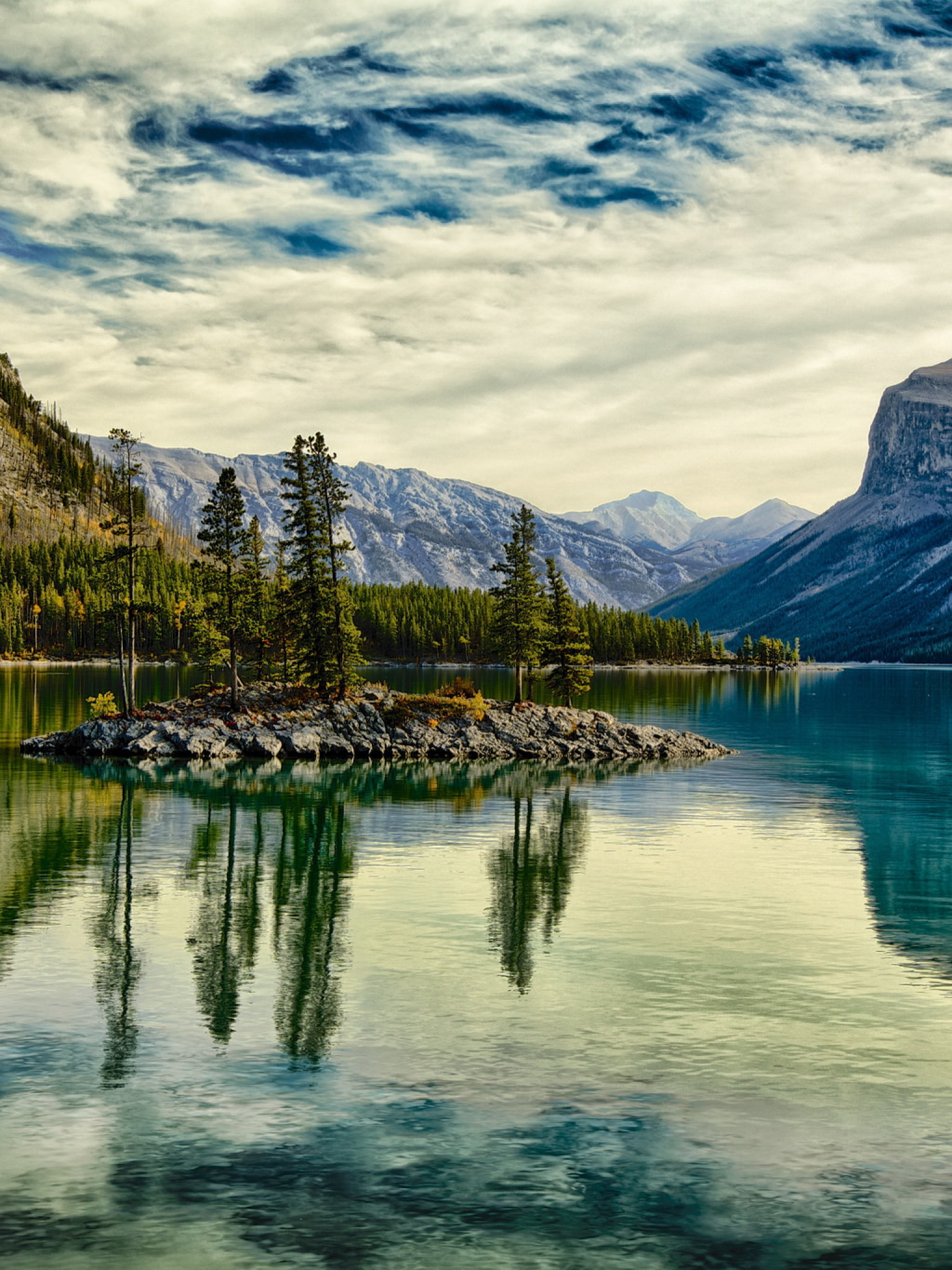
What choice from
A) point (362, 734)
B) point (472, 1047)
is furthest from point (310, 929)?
point (362, 734)

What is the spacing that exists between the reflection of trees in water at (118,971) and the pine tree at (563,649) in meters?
65.7

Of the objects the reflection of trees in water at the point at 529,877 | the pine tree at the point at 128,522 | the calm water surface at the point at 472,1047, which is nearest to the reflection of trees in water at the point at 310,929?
the calm water surface at the point at 472,1047

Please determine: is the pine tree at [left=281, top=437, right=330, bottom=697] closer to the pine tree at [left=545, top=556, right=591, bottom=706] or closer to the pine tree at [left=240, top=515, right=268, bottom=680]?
the pine tree at [left=240, top=515, right=268, bottom=680]

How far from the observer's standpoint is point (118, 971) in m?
26.9

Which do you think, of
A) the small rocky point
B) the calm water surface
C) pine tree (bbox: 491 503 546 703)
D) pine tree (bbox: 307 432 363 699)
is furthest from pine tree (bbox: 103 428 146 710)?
the calm water surface

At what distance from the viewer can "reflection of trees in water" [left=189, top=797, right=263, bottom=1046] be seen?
80.0 feet

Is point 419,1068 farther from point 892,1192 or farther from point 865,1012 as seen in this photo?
point 865,1012

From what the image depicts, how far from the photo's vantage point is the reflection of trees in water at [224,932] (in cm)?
2439

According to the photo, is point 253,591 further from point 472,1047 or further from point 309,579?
point 472,1047

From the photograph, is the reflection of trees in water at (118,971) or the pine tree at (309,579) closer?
the reflection of trees in water at (118,971)

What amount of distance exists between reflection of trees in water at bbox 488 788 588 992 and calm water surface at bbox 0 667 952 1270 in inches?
8.1

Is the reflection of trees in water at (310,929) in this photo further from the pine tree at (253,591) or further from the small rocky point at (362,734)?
the pine tree at (253,591)

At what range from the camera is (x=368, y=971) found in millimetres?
27125

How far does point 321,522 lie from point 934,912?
65914 millimetres
